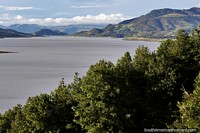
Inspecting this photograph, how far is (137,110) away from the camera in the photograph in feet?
173

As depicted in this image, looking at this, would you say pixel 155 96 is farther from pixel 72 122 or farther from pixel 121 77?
pixel 72 122

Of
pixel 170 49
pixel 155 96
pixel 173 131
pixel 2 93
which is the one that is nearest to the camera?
pixel 173 131

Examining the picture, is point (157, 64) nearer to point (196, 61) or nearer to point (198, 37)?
point (196, 61)

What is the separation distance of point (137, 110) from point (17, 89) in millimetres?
86922

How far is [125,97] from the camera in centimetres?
5106

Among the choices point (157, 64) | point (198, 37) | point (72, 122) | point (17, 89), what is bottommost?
point (17, 89)

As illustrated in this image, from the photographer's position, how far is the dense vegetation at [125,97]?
46.3 meters

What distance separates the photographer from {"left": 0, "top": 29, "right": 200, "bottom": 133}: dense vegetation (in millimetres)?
46312

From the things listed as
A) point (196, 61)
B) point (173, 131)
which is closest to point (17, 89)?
point (196, 61)

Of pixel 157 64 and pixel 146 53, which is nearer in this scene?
pixel 157 64

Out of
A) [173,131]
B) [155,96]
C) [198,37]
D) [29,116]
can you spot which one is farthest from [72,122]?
[198,37]

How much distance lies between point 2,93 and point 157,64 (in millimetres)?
80674

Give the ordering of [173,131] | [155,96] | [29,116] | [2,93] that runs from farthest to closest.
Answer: [2,93]
[155,96]
[29,116]
[173,131]

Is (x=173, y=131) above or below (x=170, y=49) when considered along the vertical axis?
below
